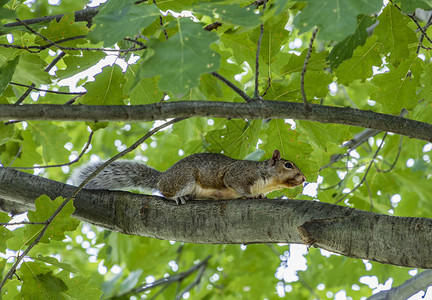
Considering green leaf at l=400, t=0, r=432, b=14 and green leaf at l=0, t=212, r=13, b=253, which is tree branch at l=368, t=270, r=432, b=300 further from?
green leaf at l=0, t=212, r=13, b=253

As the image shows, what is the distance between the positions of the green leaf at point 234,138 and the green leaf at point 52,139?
177cm

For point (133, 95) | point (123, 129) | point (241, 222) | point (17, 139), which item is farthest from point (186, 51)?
point (123, 129)

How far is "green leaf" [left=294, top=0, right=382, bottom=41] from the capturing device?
4.80 feet

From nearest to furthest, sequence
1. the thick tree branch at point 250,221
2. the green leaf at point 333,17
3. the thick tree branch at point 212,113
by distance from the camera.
A: the green leaf at point 333,17 < the thick tree branch at point 212,113 < the thick tree branch at point 250,221

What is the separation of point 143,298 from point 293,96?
3906 mm

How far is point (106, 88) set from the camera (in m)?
2.84

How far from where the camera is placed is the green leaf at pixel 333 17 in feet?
4.80

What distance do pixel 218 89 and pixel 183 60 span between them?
6.09ft

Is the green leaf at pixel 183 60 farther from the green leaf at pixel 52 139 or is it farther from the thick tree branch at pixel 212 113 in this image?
the green leaf at pixel 52 139

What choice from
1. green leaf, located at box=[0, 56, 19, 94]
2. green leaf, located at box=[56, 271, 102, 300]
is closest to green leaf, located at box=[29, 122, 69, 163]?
green leaf, located at box=[56, 271, 102, 300]

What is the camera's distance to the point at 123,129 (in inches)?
297

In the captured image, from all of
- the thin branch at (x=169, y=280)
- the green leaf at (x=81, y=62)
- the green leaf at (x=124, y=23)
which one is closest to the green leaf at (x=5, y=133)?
the green leaf at (x=81, y=62)

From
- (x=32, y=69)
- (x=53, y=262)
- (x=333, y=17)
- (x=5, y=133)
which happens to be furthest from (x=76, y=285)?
(x=333, y=17)

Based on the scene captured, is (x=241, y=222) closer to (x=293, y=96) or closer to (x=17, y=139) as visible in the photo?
(x=293, y=96)
